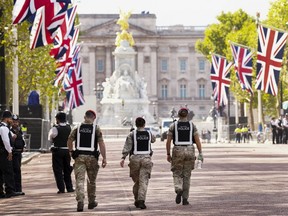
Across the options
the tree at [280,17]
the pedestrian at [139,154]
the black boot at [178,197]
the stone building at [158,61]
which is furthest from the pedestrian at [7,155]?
the stone building at [158,61]

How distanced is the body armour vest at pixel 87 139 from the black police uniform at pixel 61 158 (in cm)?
473

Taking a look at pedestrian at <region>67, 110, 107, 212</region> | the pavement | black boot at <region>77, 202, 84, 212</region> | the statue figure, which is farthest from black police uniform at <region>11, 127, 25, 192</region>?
the statue figure

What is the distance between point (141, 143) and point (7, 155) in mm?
4777

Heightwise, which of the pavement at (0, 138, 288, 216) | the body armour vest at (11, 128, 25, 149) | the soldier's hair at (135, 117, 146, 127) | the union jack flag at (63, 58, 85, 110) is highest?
the union jack flag at (63, 58, 85, 110)

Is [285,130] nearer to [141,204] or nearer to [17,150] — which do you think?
[17,150]

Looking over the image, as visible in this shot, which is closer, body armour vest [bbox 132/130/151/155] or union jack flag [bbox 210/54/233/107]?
body armour vest [bbox 132/130/151/155]

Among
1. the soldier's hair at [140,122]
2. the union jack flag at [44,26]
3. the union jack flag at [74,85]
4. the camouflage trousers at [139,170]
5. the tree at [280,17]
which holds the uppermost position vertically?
the tree at [280,17]

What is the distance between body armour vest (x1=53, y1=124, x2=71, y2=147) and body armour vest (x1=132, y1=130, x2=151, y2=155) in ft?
15.6

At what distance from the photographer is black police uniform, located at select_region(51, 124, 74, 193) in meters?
26.7

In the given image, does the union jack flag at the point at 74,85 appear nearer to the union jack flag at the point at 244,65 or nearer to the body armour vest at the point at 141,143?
the union jack flag at the point at 244,65

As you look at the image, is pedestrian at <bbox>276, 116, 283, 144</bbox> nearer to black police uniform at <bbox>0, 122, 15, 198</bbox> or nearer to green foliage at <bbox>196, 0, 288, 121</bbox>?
green foliage at <bbox>196, 0, 288, 121</bbox>

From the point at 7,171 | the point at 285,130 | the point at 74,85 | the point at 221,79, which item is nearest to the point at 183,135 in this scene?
the point at 7,171

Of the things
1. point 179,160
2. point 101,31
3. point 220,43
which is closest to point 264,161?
point 179,160

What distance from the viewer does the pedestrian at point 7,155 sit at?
25469mm
